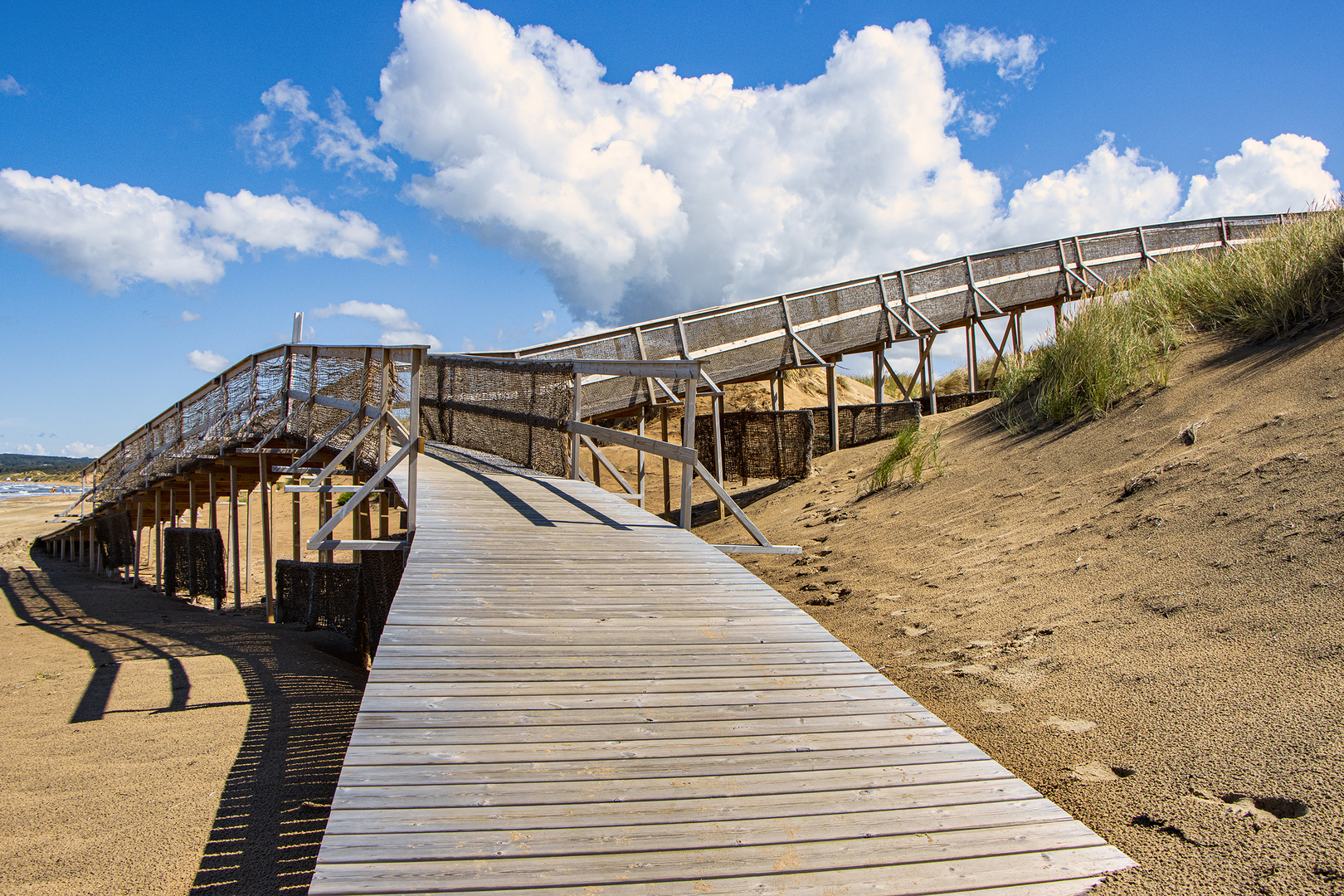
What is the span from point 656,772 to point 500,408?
27.4 feet

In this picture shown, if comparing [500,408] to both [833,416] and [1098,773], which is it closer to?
[833,416]

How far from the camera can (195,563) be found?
47.6ft

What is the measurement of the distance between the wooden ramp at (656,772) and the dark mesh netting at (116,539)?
18.8 metres

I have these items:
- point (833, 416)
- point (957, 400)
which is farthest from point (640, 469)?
point (957, 400)

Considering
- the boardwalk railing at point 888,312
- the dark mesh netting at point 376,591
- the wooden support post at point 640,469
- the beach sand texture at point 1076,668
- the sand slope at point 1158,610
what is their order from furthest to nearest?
the boardwalk railing at point 888,312, the wooden support post at point 640,469, the dark mesh netting at point 376,591, the beach sand texture at point 1076,668, the sand slope at point 1158,610

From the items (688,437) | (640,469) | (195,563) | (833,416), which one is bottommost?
(195,563)

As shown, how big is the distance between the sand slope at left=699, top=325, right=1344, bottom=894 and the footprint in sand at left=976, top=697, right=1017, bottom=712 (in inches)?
1.3

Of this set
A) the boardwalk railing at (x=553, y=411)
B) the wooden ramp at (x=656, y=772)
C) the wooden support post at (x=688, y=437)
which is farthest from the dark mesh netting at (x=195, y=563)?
the wooden ramp at (x=656, y=772)

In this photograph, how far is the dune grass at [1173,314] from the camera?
811cm

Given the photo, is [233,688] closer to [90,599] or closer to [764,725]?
[764,725]

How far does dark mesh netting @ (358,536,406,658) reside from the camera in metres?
7.67

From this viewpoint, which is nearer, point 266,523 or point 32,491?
point 266,523

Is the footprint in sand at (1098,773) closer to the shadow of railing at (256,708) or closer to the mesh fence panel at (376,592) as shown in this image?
the shadow of railing at (256,708)

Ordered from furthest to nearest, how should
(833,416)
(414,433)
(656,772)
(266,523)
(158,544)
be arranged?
(158,544)
(833,416)
(266,523)
(414,433)
(656,772)
